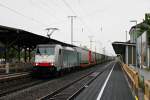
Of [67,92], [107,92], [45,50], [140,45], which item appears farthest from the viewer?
[45,50]

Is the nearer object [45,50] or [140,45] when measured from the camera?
[140,45]

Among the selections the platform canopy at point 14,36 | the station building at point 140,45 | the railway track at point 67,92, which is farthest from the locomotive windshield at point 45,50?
the station building at point 140,45

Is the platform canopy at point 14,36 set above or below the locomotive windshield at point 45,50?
above

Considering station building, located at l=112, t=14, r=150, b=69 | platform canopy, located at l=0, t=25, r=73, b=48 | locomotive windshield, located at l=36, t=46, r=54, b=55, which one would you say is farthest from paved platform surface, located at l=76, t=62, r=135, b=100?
platform canopy, located at l=0, t=25, r=73, b=48

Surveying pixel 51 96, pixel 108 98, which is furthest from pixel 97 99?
pixel 51 96

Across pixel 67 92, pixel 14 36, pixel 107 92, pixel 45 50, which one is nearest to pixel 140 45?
pixel 45 50

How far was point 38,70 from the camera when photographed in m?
28.6

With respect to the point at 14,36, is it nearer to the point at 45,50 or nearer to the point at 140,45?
the point at 45,50

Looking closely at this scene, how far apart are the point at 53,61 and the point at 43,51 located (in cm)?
163

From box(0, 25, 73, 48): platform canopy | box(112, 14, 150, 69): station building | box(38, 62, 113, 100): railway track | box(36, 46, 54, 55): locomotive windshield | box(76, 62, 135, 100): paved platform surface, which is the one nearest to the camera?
box(38, 62, 113, 100): railway track

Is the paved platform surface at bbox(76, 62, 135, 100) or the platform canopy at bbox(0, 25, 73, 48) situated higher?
the platform canopy at bbox(0, 25, 73, 48)

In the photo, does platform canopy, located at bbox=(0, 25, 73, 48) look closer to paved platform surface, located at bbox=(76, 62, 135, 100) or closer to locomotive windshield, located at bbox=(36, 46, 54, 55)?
locomotive windshield, located at bbox=(36, 46, 54, 55)

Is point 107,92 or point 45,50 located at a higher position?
point 45,50

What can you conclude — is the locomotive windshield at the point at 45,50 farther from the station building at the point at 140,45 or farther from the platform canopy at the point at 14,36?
the station building at the point at 140,45
